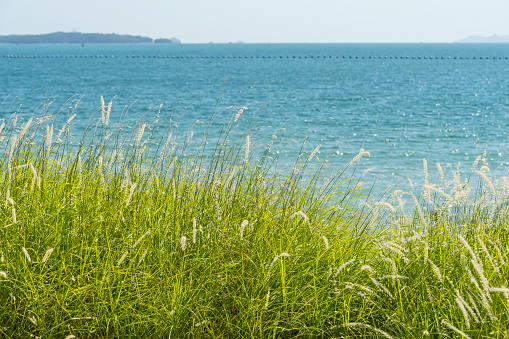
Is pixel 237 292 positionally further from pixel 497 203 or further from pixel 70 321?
pixel 497 203

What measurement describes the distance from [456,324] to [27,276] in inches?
88.9

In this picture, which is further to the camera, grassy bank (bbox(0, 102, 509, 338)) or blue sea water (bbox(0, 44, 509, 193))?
blue sea water (bbox(0, 44, 509, 193))

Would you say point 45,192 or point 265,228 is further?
point 45,192

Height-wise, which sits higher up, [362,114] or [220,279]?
[220,279]

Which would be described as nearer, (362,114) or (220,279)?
(220,279)

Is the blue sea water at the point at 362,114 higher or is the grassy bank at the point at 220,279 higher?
the grassy bank at the point at 220,279

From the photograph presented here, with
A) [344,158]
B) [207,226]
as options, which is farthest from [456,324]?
[344,158]

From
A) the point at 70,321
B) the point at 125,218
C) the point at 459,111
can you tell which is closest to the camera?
the point at 70,321

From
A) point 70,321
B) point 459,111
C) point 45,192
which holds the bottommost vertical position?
point 459,111

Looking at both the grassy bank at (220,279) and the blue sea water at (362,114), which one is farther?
the blue sea water at (362,114)

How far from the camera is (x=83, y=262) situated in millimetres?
2988

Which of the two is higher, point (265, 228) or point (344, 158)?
point (265, 228)

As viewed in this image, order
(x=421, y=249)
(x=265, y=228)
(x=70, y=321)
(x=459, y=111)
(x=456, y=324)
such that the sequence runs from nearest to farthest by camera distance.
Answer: (x=456, y=324), (x=70, y=321), (x=421, y=249), (x=265, y=228), (x=459, y=111)

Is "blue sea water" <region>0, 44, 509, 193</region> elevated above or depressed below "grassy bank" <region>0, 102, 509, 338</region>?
below
